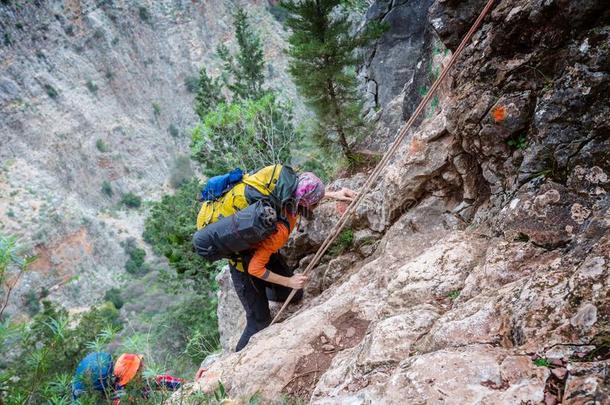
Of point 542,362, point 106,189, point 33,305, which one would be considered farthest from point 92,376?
point 106,189

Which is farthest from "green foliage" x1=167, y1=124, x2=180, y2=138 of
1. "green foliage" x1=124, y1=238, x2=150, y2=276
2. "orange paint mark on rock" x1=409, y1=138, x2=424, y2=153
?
"orange paint mark on rock" x1=409, y1=138, x2=424, y2=153

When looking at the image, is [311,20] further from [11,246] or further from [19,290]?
[19,290]

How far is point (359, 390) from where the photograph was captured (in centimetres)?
269

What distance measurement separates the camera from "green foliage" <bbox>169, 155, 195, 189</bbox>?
46719 millimetres

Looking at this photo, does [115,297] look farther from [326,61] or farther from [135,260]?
[326,61]

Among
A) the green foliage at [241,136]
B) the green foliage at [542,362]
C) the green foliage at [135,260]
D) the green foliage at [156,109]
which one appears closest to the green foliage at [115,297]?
the green foliage at [135,260]

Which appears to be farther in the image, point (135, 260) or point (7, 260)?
point (135, 260)

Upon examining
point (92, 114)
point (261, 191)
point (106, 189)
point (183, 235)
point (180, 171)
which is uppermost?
point (92, 114)

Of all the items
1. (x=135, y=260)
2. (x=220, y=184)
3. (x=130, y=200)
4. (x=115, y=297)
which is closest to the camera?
(x=220, y=184)

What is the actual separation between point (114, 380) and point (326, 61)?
636 cm

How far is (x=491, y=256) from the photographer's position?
3.17 m

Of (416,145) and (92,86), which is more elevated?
(92,86)

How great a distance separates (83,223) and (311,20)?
37.8m

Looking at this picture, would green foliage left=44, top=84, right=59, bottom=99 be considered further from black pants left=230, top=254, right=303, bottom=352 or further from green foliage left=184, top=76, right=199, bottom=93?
black pants left=230, top=254, right=303, bottom=352
